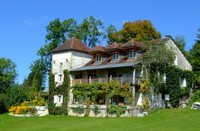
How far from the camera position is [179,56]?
47.2 m

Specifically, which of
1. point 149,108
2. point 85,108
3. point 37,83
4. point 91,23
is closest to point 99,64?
point 85,108

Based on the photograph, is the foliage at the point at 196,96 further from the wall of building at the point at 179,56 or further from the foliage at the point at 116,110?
the foliage at the point at 116,110

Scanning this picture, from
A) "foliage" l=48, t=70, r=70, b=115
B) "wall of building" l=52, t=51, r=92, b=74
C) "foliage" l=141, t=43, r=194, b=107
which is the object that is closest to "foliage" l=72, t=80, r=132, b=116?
"foliage" l=48, t=70, r=70, b=115

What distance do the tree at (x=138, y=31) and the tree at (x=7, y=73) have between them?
27.6 meters

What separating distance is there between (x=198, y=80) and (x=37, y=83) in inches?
1341

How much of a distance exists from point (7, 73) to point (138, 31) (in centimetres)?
3274

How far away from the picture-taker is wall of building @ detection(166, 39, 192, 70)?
45.5 m

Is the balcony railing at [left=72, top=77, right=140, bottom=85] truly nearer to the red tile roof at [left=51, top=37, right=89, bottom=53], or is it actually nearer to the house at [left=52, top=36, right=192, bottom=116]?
the house at [left=52, top=36, right=192, bottom=116]

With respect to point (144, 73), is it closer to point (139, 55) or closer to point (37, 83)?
point (139, 55)

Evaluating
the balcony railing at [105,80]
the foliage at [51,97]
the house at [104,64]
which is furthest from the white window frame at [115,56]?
the foliage at [51,97]

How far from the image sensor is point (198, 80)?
48125 millimetres

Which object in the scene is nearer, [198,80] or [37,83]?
[198,80]

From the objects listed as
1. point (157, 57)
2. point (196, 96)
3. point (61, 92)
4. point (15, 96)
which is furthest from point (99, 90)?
point (15, 96)

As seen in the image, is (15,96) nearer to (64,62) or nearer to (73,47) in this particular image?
(64,62)
